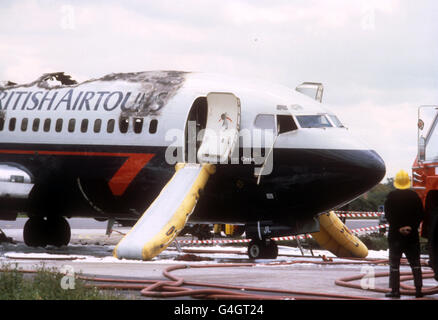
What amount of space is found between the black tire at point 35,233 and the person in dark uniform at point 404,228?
49.0ft

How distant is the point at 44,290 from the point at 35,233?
14416mm

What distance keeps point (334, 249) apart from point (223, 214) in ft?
13.2

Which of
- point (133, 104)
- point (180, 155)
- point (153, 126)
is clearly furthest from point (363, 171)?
point (133, 104)

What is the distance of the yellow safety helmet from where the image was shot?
580 inches

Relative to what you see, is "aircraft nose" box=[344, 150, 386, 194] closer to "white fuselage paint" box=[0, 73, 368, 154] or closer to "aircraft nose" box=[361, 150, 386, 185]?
"aircraft nose" box=[361, 150, 386, 185]

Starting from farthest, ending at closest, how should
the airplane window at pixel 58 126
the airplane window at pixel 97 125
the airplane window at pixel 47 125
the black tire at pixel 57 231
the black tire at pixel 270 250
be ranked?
the black tire at pixel 57 231 < the airplane window at pixel 47 125 < the airplane window at pixel 58 126 < the airplane window at pixel 97 125 < the black tire at pixel 270 250

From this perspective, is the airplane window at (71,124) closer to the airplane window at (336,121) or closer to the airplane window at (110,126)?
the airplane window at (110,126)

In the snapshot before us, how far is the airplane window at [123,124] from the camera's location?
922 inches

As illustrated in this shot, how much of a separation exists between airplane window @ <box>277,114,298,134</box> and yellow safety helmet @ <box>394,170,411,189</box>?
7.62 metres

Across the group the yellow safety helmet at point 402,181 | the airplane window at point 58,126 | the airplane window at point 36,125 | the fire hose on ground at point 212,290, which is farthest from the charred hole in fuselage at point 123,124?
the yellow safety helmet at point 402,181

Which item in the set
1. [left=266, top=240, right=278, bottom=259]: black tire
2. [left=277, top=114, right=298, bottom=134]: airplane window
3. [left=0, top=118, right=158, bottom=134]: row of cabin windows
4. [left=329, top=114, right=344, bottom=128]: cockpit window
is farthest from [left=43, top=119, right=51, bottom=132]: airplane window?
[left=329, top=114, right=344, bottom=128]: cockpit window

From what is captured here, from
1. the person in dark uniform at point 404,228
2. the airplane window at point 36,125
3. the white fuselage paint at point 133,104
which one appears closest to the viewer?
the person in dark uniform at point 404,228
